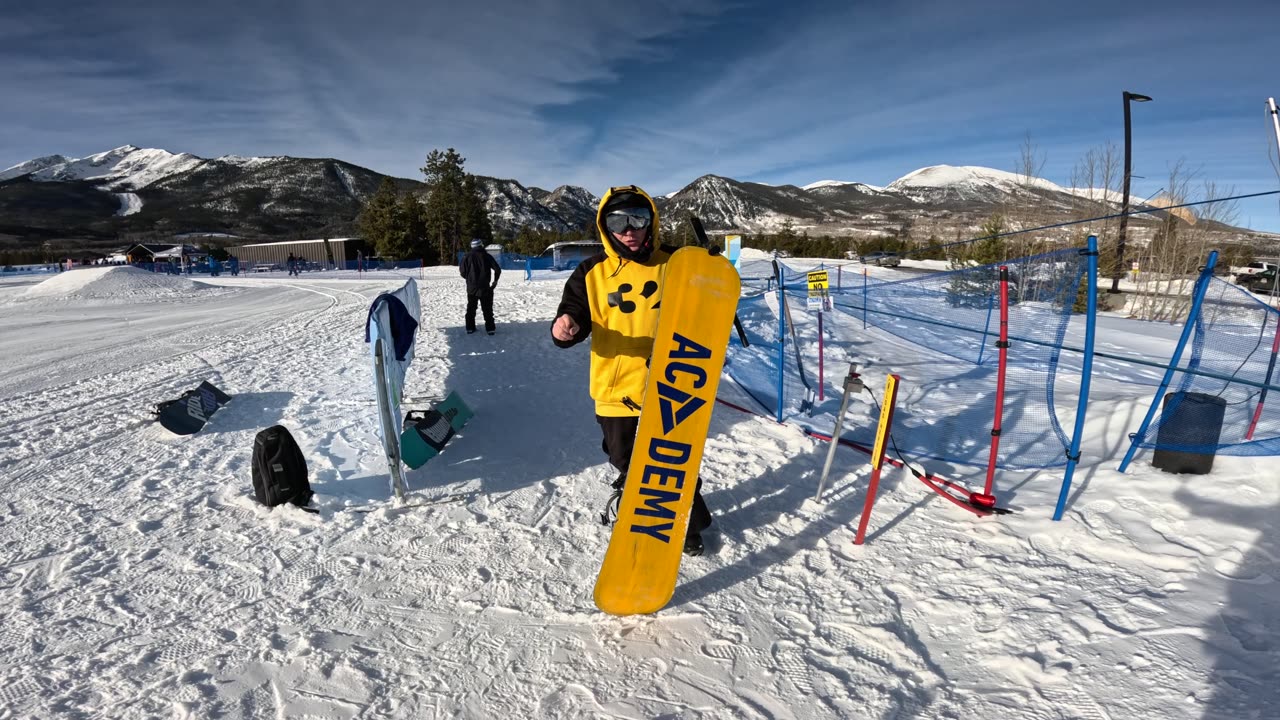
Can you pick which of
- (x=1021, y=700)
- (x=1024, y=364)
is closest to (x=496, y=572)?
(x=1021, y=700)

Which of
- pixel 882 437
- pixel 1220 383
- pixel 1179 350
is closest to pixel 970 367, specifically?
pixel 1220 383

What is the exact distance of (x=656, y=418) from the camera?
2.69 meters

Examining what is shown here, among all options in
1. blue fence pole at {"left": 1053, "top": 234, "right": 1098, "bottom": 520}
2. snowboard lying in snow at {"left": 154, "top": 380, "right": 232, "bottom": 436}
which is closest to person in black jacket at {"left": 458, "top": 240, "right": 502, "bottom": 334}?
snowboard lying in snow at {"left": 154, "top": 380, "right": 232, "bottom": 436}

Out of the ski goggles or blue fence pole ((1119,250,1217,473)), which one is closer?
the ski goggles

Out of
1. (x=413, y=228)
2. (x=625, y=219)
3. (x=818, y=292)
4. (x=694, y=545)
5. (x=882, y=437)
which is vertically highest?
(x=413, y=228)

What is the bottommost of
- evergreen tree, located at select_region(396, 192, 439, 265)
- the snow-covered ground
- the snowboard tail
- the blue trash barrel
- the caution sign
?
the snow-covered ground

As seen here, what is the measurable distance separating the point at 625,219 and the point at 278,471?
2.99m

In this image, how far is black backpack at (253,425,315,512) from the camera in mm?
3809

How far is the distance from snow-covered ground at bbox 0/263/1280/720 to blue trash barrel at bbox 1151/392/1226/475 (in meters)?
0.14

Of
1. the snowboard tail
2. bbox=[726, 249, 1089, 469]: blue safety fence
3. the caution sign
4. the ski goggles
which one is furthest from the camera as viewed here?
the caution sign

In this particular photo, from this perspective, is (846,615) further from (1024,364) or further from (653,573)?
(1024,364)

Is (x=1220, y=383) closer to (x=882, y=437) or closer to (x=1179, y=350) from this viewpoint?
(x=1179, y=350)

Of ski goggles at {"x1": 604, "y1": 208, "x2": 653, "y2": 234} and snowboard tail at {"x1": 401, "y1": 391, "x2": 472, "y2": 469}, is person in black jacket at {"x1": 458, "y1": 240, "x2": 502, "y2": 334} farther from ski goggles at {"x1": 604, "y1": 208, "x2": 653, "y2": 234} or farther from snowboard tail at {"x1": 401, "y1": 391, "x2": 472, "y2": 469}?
ski goggles at {"x1": 604, "y1": 208, "x2": 653, "y2": 234}

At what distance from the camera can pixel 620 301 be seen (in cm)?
298
